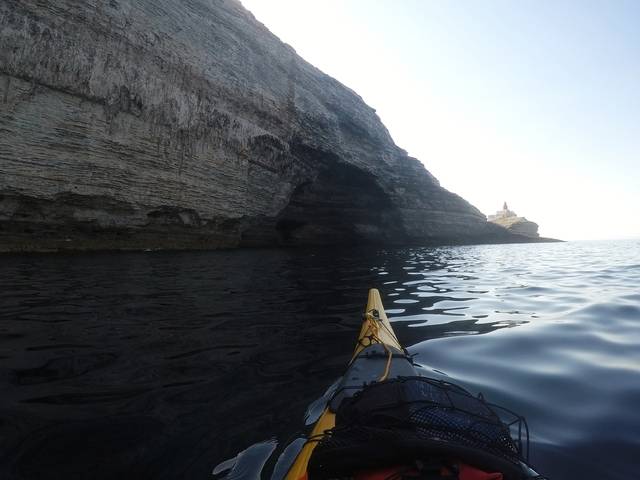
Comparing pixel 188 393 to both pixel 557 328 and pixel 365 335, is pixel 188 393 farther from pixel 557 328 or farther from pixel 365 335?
pixel 557 328

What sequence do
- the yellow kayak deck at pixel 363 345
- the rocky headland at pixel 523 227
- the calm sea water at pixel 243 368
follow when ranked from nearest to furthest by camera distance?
the yellow kayak deck at pixel 363 345
the calm sea water at pixel 243 368
the rocky headland at pixel 523 227

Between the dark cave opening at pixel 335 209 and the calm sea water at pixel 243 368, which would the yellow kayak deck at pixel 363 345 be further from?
the dark cave opening at pixel 335 209

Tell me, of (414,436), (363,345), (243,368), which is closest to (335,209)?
(363,345)

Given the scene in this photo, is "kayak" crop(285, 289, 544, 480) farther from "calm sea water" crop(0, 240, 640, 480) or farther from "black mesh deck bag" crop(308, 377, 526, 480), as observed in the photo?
"calm sea water" crop(0, 240, 640, 480)

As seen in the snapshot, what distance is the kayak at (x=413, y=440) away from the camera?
1542mm

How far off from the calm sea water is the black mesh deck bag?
2.04 feet

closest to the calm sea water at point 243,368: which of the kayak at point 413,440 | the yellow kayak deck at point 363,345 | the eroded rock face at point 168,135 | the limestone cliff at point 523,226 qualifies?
the yellow kayak deck at point 363,345

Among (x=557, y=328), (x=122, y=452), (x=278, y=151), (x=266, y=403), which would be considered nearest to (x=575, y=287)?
(x=557, y=328)

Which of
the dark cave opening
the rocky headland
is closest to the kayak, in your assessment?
the dark cave opening

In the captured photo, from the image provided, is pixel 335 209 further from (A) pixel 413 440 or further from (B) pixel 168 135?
(A) pixel 413 440

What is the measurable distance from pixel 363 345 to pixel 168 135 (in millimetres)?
16515

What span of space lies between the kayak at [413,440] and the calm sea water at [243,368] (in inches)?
23.1

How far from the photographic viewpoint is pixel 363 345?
3.97 m

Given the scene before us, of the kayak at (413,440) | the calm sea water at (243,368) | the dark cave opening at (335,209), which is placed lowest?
the calm sea water at (243,368)
